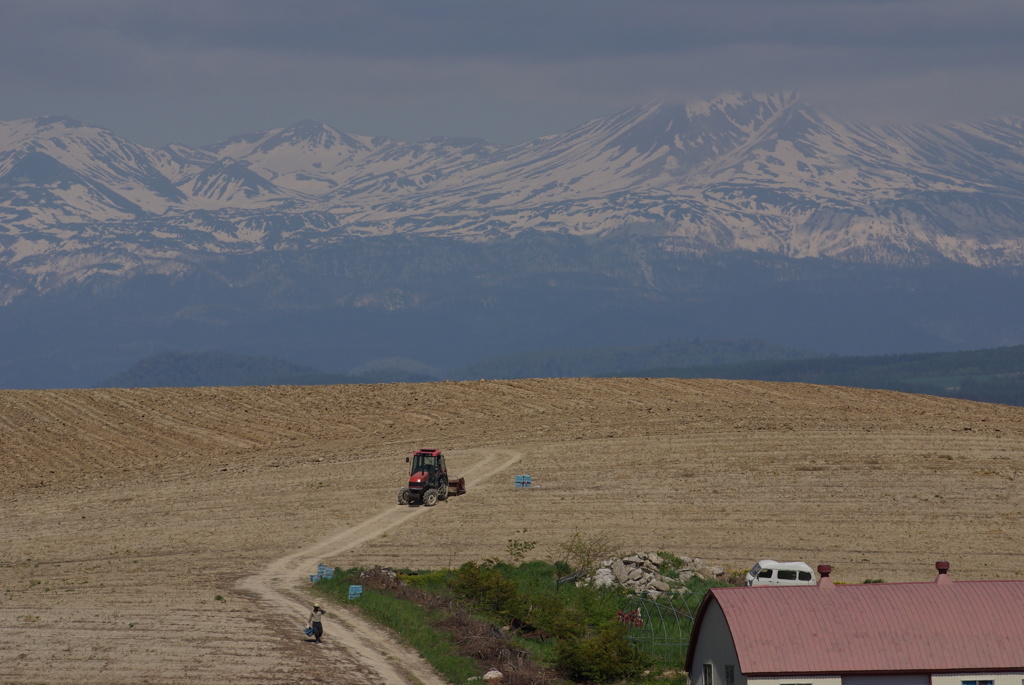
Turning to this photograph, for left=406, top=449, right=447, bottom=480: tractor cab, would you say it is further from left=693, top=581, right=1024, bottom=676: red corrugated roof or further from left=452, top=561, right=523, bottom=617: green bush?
left=693, top=581, right=1024, bottom=676: red corrugated roof

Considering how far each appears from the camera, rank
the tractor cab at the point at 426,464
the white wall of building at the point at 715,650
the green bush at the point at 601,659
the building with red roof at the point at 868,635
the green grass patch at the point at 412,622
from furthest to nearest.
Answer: the tractor cab at the point at 426,464
the green grass patch at the point at 412,622
the green bush at the point at 601,659
the white wall of building at the point at 715,650
the building with red roof at the point at 868,635

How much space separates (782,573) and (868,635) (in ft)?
45.1

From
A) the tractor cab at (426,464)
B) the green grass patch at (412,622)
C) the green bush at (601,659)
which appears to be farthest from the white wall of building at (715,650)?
the tractor cab at (426,464)

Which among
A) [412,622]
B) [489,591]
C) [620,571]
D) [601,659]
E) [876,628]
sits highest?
[620,571]

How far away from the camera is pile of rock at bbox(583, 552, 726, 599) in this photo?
2058 inches

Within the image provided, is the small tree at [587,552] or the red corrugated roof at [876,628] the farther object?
the small tree at [587,552]

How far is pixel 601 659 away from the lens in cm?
4150

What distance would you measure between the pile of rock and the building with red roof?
13.3 m

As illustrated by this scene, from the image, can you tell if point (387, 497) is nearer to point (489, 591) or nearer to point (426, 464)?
point (426, 464)

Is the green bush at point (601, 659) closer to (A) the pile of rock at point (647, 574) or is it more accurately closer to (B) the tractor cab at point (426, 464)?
(A) the pile of rock at point (647, 574)

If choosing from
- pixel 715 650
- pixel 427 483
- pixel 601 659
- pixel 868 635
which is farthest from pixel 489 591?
pixel 427 483

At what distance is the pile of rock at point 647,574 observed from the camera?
52.3m

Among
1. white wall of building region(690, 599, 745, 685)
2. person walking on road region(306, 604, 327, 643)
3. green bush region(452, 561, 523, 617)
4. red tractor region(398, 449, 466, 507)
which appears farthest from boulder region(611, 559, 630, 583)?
red tractor region(398, 449, 466, 507)

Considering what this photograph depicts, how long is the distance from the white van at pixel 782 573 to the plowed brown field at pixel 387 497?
250 inches
